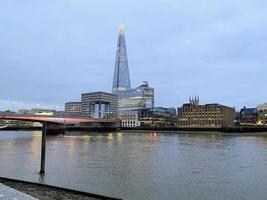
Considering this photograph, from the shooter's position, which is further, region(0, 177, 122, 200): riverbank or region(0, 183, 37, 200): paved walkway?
region(0, 177, 122, 200): riverbank

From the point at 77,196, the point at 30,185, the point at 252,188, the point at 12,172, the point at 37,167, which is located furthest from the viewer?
the point at 37,167

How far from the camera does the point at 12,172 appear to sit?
80.9 feet

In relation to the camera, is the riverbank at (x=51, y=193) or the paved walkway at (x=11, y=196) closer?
the paved walkway at (x=11, y=196)

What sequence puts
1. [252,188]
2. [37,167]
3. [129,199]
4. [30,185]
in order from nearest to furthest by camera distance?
1. [129,199]
2. [30,185]
3. [252,188]
4. [37,167]

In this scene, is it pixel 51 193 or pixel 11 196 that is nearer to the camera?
pixel 11 196

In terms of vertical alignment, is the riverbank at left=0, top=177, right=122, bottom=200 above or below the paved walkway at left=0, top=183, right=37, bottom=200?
below

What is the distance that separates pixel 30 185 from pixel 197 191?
352 inches

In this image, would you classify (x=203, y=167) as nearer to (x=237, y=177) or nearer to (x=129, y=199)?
(x=237, y=177)

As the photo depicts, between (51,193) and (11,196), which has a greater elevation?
(11,196)

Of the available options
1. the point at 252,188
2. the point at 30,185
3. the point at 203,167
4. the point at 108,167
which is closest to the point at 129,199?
the point at 30,185

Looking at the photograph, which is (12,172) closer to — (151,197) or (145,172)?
(145,172)

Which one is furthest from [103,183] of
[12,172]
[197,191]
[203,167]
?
[203,167]

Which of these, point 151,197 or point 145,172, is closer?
point 151,197

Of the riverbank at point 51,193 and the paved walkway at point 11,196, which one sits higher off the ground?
the paved walkway at point 11,196
